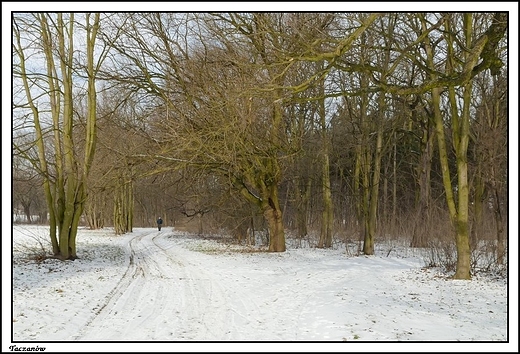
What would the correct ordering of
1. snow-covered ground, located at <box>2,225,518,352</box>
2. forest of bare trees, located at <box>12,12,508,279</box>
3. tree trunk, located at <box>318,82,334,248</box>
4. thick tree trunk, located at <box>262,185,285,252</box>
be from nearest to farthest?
snow-covered ground, located at <box>2,225,518,352</box> < forest of bare trees, located at <box>12,12,508,279</box> < thick tree trunk, located at <box>262,185,285,252</box> < tree trunk, located at <box>318,82,334,248</box>

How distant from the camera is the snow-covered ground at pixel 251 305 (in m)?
6.34

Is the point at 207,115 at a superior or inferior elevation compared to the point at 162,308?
superior

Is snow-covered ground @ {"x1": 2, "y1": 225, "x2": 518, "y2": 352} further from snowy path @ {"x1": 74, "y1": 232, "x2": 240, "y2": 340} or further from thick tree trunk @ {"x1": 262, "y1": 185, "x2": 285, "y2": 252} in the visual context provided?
thick tree trunk @ {"x1": 262, "y1": 185, "x2": 285, "y2": 252}

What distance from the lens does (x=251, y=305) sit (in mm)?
8602

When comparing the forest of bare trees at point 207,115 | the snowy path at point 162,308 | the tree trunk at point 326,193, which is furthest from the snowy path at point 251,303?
the tree trunk at point 326,193

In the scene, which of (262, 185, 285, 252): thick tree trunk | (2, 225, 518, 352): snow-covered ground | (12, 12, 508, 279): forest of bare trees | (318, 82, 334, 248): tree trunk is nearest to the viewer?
(2, 225, 518, 352): snow-covered ground

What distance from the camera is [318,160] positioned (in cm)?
2262

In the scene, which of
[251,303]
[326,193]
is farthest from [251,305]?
[326,193]

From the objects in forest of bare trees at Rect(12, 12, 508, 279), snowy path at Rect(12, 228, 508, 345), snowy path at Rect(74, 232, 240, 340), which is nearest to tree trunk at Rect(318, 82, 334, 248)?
forest of bare trees at Rect(12, 12, 508, 279)

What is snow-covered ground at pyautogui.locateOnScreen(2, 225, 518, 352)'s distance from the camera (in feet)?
20.8

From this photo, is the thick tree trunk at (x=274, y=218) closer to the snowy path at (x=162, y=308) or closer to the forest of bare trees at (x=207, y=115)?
the forest of bare trees at (x=207, y=115)

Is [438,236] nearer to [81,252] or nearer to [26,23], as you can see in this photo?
[81,252]

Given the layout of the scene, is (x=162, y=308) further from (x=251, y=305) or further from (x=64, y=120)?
(x=64, y=120)

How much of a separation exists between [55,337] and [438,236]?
485 inches
